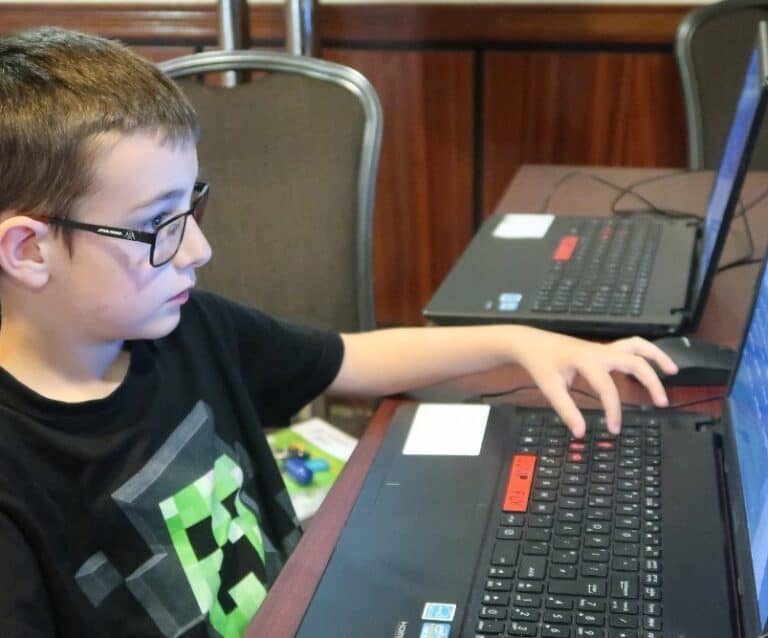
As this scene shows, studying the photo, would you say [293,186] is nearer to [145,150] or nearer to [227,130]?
[227,130]

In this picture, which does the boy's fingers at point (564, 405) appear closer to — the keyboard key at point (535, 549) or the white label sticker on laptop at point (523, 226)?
the keyboard key at point (535, 549)

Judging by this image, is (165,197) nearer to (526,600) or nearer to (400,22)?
(526,600)

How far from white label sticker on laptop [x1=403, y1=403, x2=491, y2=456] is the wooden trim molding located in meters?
1.50

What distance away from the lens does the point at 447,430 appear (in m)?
0.98

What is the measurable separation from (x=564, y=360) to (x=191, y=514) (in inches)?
15.4

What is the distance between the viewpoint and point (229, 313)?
3.56 feet

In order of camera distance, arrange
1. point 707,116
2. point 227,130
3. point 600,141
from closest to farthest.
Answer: point 227,130 < point 707,116 < point 600,141

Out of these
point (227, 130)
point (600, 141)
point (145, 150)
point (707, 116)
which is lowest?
point (600, 141)

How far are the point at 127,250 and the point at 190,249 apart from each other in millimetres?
62

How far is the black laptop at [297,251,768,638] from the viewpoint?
2.32 feet

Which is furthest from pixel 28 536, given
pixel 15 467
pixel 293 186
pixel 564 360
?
pixel 293 186

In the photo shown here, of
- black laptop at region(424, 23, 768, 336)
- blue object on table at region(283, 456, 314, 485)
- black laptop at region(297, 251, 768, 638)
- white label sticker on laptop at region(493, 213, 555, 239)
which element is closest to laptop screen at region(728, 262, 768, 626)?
black laptop at region(297, 251, 768, 638)

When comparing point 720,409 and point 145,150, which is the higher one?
point 145,150

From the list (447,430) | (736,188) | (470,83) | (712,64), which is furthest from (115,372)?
(470,83)
